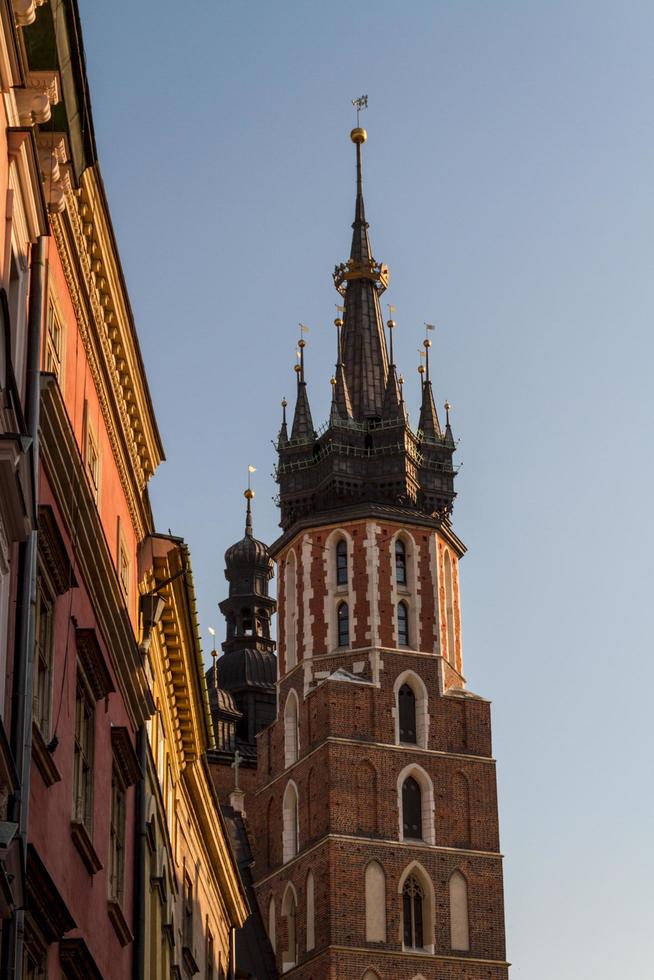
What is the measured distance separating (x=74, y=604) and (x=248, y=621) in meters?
78.5

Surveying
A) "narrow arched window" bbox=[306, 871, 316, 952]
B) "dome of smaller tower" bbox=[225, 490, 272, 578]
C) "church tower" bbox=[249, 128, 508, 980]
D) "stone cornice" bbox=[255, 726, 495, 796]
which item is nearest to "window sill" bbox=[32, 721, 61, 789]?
"church tower" bbox=[249, 128, 508, 980]

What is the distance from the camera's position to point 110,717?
21031 mm

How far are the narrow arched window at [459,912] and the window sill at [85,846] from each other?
4380 centimetres

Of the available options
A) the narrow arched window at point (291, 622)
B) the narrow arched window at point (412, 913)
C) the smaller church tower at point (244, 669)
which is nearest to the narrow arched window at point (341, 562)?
the narrow arched window at point (291, 622)

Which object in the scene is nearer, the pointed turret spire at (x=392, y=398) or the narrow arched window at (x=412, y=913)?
the narrow arched window at (x=412, y=913)

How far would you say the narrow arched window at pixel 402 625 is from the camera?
66.3 m

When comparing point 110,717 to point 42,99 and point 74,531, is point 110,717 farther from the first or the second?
point 42,99

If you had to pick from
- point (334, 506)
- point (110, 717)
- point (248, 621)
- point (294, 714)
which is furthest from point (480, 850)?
point (110, 717)

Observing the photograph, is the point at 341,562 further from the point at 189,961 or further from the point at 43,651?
the point at 43,651

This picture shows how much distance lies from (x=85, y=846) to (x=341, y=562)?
49.3 meters

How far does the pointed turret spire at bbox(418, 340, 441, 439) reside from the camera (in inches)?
2894

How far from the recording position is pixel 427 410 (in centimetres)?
7431

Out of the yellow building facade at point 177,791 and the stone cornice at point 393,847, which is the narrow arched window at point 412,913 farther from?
the yellow building facade at point 177,791

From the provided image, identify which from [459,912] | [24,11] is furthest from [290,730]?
[24,11]
